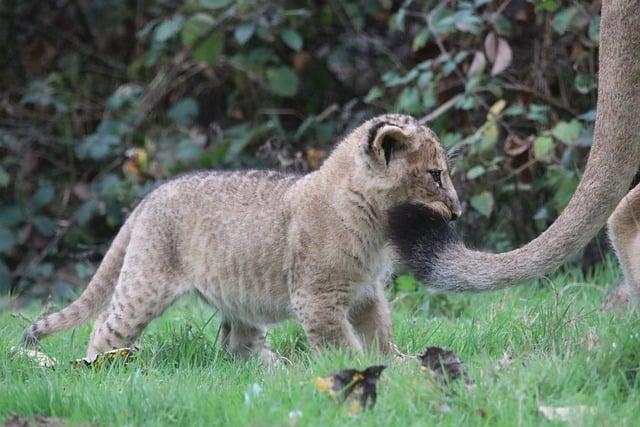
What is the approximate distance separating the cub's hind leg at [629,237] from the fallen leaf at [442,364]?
1408mm

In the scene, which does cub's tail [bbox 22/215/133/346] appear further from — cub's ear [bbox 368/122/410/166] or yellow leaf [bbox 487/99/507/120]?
yellow leaf [bbox 487/99/507/120]

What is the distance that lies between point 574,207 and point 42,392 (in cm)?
268

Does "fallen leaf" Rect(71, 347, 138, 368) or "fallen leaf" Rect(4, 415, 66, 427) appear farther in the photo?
"fallen leaf" Rect(71, 347, 138, 368)

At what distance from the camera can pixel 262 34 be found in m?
10.5

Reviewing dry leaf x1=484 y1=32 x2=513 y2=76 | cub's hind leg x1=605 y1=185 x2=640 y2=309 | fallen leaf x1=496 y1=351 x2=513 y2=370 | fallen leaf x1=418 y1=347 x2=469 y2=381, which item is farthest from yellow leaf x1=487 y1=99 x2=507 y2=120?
fallen leaf x1=418 y1=347 x2=469 y2=381

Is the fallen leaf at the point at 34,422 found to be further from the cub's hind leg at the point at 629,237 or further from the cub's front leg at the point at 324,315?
the cub's hind leg at the point at 629,237

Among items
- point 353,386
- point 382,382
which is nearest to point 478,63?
point 382,382

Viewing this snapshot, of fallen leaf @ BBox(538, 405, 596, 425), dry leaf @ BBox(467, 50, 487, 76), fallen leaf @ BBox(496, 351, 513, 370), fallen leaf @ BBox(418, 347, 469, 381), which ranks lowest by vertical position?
fallen leaf @ BBox(496, 351, 513, 370)

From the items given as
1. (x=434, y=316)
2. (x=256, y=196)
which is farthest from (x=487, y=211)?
(x=256, y=196)

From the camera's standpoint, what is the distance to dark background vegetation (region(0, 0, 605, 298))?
9086 millimetres

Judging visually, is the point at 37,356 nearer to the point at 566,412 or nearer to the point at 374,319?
the point at 374,319

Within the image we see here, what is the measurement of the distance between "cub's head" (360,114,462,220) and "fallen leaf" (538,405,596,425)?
1591mm

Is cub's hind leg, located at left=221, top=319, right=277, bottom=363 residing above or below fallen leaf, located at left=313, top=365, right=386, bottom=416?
below

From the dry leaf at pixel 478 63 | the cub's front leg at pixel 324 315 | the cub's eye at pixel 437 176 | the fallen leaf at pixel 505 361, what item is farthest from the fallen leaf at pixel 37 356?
the dry leaf at pixel 478 63
